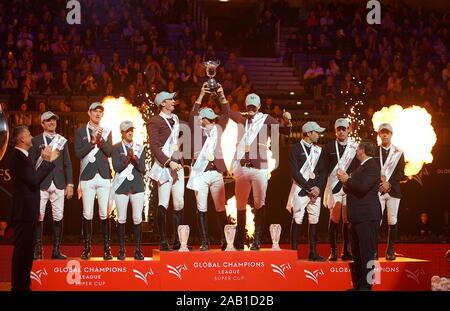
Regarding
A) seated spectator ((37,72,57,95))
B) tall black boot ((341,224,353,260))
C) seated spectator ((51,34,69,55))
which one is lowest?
tall black boot ((341,224,353,260))

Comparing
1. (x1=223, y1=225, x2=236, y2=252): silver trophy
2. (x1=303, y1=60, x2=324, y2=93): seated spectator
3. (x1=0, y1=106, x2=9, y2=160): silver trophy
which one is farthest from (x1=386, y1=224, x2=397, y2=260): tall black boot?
A: (x1=303, y1=60, x2=324, y2=93): seated spectator

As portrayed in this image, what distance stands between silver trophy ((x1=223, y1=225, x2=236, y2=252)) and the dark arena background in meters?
1.94

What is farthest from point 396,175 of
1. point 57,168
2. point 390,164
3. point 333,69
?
point 333,69

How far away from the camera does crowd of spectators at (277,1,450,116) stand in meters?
17.2

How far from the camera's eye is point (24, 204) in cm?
925

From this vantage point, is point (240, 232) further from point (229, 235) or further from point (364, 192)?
point (364, 192)

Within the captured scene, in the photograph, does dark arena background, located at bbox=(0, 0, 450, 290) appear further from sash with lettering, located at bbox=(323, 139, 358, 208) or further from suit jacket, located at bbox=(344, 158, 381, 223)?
suit jacket, located at bbox=(344, 158, 381, 223)

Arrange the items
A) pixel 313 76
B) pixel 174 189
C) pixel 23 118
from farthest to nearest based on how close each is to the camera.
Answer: pixel 313 76 → pixel 23 118 → pixel 174 189

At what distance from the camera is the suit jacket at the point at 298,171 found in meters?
11.2

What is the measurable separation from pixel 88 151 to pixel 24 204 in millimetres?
1766

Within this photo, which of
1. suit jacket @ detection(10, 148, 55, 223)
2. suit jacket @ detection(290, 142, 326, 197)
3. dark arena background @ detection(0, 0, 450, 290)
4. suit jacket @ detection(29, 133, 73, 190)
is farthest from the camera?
dark arena background @ detection(0, 0, 450, 290)
